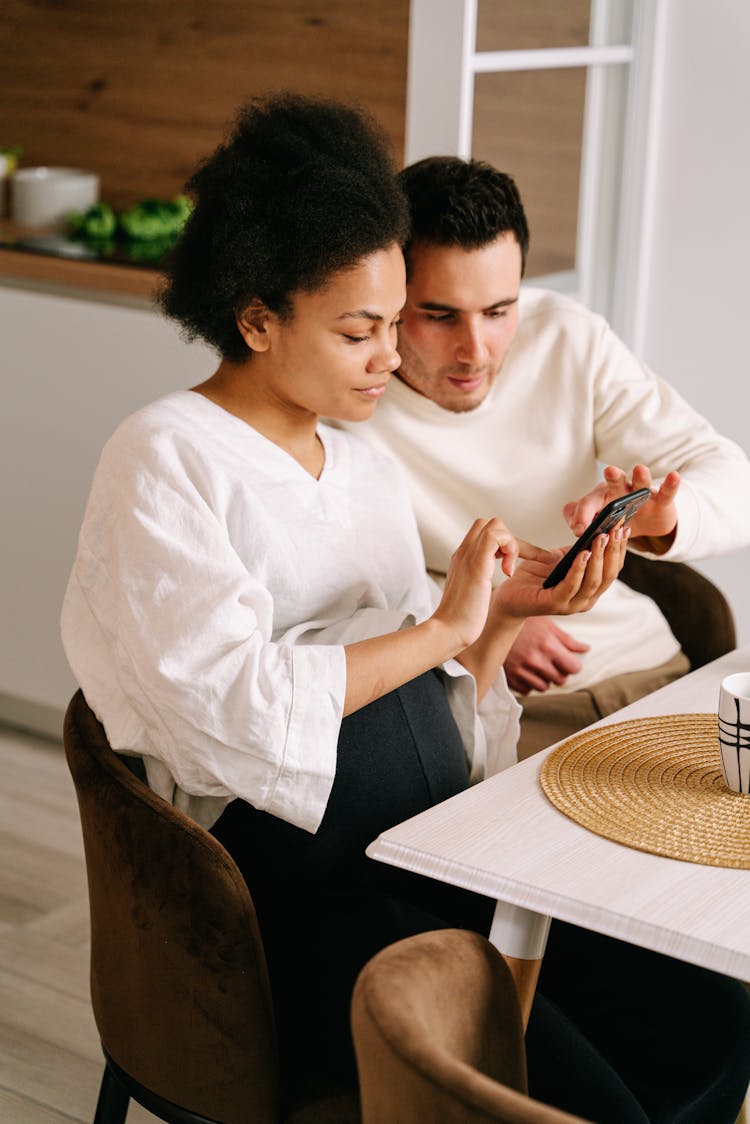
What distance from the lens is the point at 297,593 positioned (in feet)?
4.80

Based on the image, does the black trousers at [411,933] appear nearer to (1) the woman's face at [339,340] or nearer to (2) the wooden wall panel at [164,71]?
(1) the woman's face at [339,340]

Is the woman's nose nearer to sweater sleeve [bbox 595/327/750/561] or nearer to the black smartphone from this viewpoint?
the black smartphone

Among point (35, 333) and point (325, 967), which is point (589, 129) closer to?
point (35, 333)

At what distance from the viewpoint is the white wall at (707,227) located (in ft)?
8.77

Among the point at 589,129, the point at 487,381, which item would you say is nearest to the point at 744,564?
the point at 589,129

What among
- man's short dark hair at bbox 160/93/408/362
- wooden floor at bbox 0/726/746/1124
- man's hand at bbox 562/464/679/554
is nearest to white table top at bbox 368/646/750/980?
man's hand at bbox 562/464/679/554

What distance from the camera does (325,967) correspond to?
1229 mm

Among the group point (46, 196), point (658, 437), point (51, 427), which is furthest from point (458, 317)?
point (46, 196)

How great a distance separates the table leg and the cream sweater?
812 mm

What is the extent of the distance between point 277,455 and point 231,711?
0.33 metres

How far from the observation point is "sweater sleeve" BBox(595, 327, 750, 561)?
6.11ft

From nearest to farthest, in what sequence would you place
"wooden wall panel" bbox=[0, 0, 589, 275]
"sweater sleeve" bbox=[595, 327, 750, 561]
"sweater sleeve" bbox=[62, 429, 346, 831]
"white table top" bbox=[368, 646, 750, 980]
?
"white table top" bbox=[368, 646, 750, 980], "sweater sleeve" bbox=[62, 429, 346, 831], "sweater sleeve" bbox=[595, 327, 750, 561], "wooden wall panel" bbox=[0, 0, 589, 275]

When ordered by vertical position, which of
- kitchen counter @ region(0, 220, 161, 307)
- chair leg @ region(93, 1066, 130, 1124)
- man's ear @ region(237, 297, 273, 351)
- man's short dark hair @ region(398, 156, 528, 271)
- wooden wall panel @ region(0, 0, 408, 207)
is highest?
wooden wall panel @ region(0, 0, 408, 207)

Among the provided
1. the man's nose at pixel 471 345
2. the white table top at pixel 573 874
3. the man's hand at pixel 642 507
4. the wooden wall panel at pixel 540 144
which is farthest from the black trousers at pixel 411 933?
the wooden wall panel at pixel 540 144
